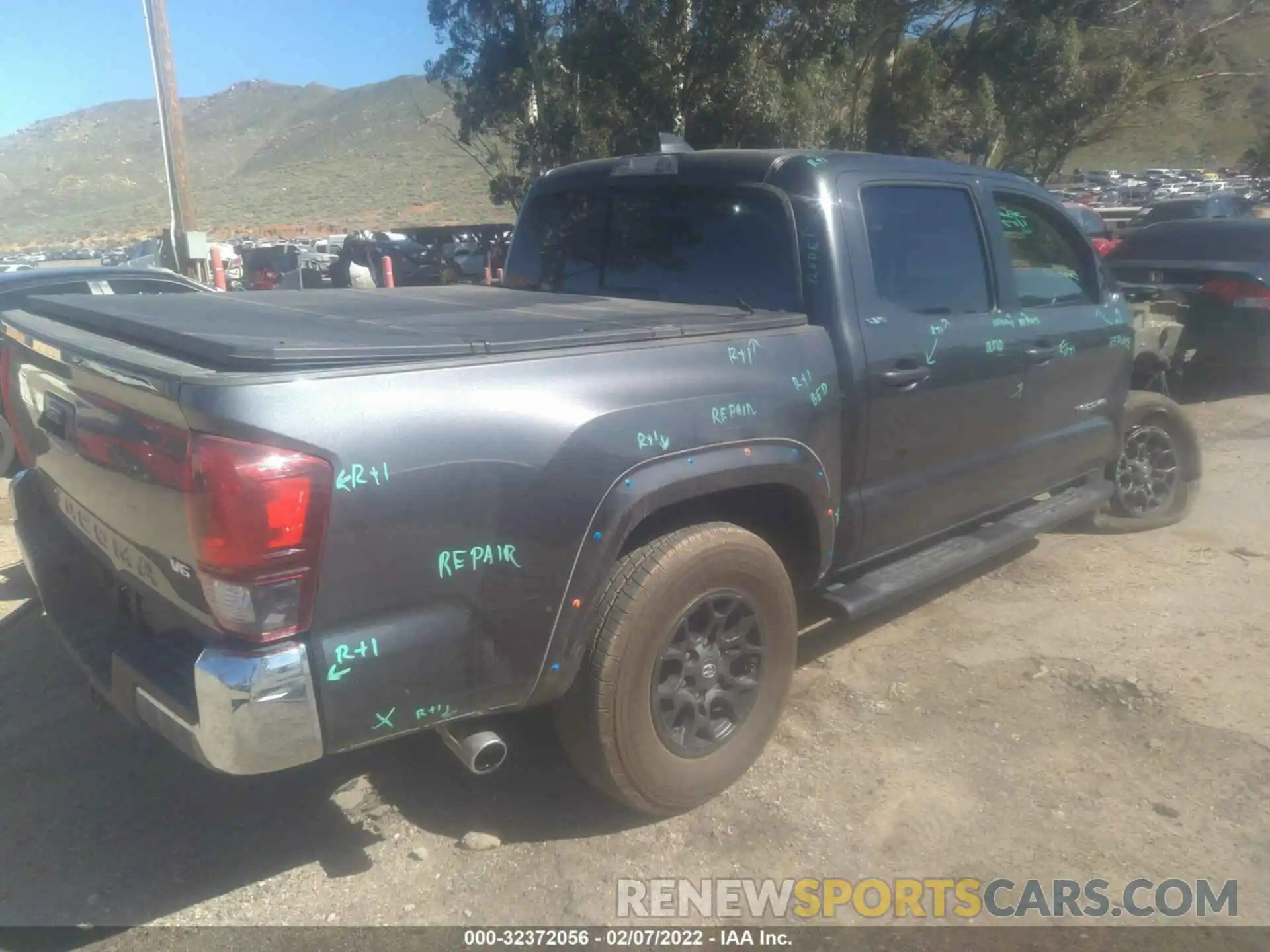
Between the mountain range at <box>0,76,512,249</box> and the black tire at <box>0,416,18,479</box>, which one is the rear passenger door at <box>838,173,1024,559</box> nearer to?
the black tire at <box>0,416,18,479</box>

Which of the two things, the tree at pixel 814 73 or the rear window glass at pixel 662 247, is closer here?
the rear window glass at pixel 662 247

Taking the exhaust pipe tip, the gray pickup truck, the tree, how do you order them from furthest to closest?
1. the tree
2. the exhaust pipe tip
3. the gray pickup truck

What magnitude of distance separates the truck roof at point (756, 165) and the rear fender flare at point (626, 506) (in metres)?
1.12

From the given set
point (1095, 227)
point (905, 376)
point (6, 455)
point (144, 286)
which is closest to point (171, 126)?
point (144, 286)

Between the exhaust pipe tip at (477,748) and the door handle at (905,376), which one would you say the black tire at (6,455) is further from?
the door handle at (905,376)

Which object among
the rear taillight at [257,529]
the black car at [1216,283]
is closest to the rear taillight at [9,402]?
the rear taillight at [257,529]

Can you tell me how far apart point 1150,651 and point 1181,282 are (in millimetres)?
6440

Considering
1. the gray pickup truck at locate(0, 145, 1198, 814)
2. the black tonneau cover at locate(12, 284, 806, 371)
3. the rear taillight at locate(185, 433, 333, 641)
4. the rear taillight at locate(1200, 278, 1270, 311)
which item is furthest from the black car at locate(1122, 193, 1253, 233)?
the rear taillight at locate(185, 433, 333, 641)

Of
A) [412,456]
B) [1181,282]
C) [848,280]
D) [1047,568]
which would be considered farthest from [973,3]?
[412,456]

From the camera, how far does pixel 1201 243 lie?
31.7 ft

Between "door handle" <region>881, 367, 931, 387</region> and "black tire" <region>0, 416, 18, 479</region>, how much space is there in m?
6.25

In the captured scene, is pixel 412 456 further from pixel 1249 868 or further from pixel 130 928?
pixel 1249 868
